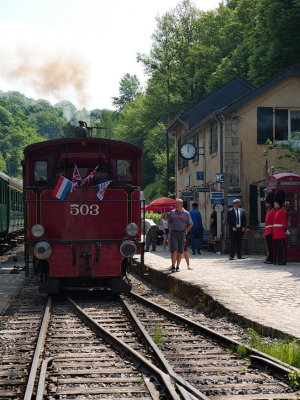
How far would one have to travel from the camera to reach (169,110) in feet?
195

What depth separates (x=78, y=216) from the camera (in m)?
13.3

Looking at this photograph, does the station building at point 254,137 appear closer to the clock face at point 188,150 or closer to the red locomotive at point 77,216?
the clock face at point 188,150

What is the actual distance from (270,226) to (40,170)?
7.45m

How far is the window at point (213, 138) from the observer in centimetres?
2851

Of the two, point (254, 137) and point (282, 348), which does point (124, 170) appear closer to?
point (282, 348)

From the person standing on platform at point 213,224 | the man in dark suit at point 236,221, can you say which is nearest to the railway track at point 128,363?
the man in dark suit at point 236,221

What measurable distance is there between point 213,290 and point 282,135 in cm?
1506

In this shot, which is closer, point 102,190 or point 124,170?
point 102,190

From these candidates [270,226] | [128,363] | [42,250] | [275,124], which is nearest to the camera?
[128,363]

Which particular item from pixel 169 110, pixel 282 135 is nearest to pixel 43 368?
pixel 282 135

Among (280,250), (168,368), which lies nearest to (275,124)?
(280,250)

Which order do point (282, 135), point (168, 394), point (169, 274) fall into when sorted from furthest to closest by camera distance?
point (282, 135)
point (169, 274)
point (168, 394)

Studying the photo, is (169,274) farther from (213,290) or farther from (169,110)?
(169,110)

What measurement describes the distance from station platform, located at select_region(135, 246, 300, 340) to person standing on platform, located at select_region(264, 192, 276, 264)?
1.05ft
